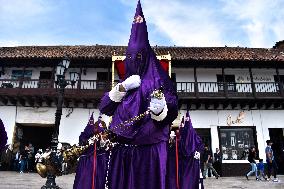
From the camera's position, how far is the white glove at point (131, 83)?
288cm

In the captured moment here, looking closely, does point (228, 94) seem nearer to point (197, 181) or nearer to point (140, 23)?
point (197, 181)

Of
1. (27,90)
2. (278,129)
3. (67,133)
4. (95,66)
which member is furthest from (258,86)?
(27,90)

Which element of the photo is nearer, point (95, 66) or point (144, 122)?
point (144, 122)

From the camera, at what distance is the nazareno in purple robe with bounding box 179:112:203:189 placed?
18.8 ft

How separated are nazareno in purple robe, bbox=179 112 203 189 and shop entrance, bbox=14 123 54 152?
608 inches

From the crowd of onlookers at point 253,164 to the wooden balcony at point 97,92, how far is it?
12.5 feet

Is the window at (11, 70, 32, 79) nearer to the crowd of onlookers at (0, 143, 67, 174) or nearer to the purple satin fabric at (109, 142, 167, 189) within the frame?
the crowd of onlookers at (0, 143, 67, 174)

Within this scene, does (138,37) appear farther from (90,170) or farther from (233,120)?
(233,120)

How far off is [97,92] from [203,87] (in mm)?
7252

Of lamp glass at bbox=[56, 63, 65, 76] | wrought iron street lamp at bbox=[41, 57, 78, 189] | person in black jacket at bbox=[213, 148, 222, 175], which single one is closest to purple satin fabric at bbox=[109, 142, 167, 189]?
wrought iron street lamp at bbox=[41, 57, 78, 189]

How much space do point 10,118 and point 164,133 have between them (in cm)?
1935

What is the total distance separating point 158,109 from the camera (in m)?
2.59

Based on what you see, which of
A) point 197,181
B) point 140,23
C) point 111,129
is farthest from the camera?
point 197,181

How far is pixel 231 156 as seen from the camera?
61.6 ft
